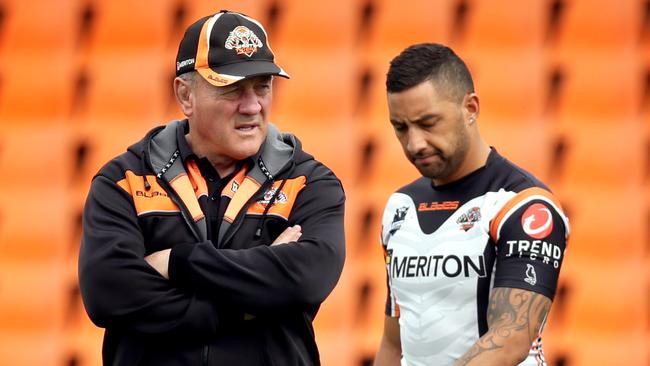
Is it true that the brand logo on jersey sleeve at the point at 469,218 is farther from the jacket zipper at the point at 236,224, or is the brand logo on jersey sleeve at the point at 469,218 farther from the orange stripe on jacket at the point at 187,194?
the orange stripe on jacket at the point at 187,194

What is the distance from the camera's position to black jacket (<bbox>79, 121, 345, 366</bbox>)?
9.43ft

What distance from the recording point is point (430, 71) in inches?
125

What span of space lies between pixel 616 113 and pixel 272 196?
3618mm

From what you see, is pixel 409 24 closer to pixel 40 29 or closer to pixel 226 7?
pixel 226 7

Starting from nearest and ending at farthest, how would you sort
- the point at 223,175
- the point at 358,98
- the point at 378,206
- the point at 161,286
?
the point at 161,286 < the point at 223,175 < the point at 378,206 < the point at 358,98

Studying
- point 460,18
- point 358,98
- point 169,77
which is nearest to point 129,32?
point 169,77

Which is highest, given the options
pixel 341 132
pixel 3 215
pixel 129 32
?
pixel 129 32

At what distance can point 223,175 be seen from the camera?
3.09 m

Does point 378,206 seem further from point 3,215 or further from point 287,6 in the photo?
point 3,215

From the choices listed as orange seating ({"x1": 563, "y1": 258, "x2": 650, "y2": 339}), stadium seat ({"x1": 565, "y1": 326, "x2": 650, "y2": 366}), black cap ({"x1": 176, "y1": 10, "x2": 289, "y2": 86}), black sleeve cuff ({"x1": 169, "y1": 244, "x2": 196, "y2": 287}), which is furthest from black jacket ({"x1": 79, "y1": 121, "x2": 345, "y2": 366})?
orange seating ({"x1": 563, "y1": 258, "x2": 650, "y2": 339})

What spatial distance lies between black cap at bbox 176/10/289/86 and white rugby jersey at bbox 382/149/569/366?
57 centimetres

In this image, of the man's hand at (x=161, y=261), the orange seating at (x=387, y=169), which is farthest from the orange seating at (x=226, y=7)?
the man's hand at (x=161, y=261)

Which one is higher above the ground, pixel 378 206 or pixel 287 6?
pixel 287 6

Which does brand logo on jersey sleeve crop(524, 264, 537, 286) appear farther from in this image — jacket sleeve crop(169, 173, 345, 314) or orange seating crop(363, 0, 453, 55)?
orange seating crop(363, 0, 453, 55)
